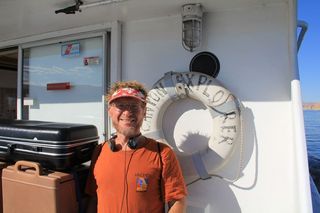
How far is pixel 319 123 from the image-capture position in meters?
5.27

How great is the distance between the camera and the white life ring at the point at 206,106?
5.72 ft

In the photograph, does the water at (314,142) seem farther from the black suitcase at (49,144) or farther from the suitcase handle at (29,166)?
the suitcase handle at (29,166)

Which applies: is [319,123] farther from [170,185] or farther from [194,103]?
[170,185]

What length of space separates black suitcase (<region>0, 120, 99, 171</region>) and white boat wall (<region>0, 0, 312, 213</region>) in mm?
690

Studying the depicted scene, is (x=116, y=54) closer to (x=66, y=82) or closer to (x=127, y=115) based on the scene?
(x=66, y=82)

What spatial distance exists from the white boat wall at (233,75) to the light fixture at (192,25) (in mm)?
54

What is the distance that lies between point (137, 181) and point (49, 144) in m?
0.49

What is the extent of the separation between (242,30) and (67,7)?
3.92ft

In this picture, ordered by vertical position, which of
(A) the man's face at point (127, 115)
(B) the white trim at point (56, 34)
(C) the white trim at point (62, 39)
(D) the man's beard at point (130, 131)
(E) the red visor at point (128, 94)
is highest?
(B) the white trim at point (56, 34)

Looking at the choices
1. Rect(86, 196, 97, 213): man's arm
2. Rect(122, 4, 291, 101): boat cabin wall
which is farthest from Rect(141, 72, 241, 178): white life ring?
Rect(86, 196, 97, 213): man's arm

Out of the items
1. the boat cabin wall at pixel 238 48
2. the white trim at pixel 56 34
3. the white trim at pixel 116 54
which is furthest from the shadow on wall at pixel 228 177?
the white trim at pixel 56 34

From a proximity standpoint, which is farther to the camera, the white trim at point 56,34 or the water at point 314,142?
the water at point 314,142

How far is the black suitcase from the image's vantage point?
136 cm


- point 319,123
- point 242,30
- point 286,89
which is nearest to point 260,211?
point 286,89
